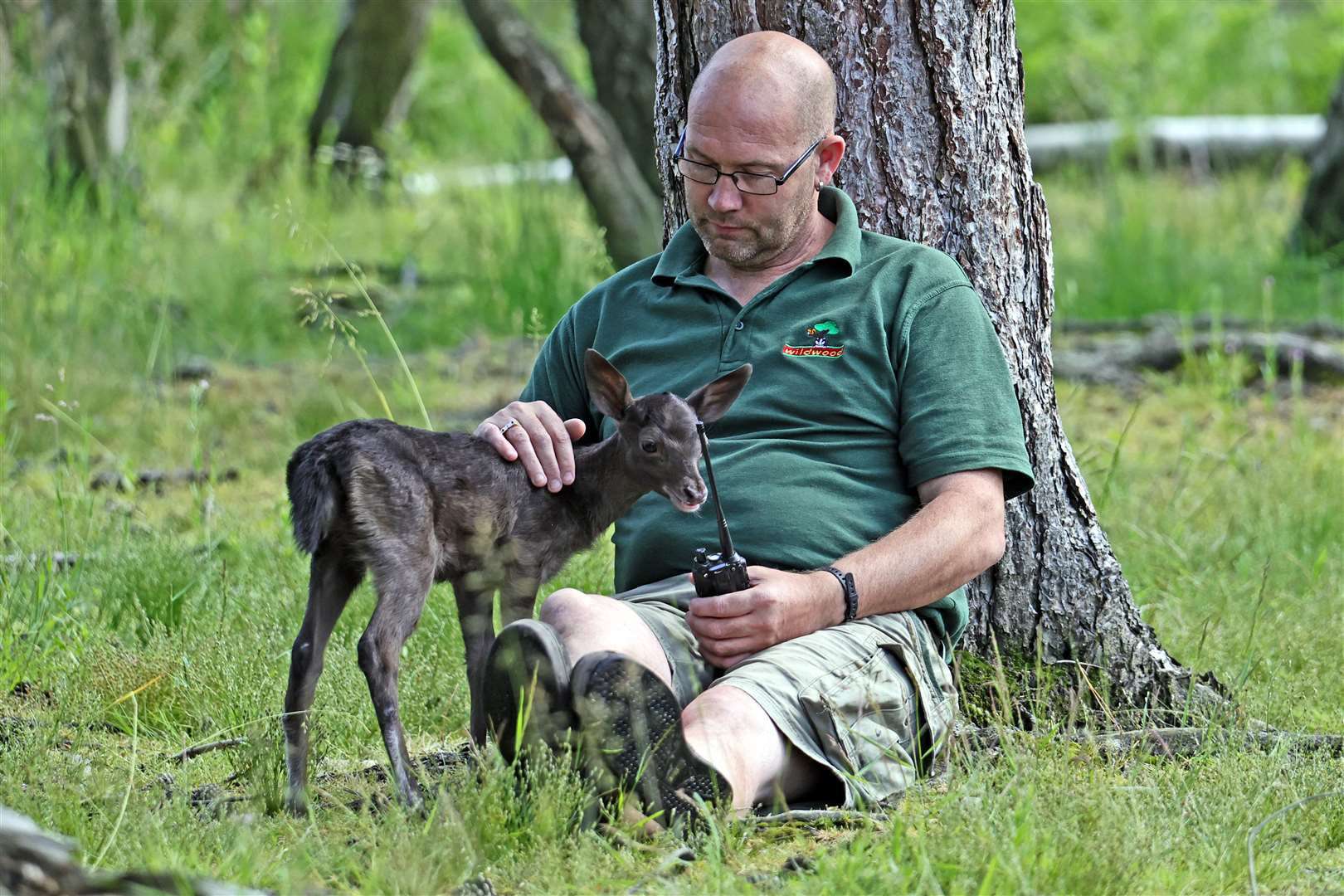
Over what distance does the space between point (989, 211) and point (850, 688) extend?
5.23 ft

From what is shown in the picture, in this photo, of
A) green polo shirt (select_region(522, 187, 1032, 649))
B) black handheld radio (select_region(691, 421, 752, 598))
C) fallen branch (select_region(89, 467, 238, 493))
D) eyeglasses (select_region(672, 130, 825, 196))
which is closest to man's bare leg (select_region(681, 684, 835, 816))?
black handheld radio (select_region(691, 421, 752, 598))

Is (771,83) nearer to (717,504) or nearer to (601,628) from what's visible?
(717,504)

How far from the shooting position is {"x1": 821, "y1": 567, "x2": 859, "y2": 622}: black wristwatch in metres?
3.76

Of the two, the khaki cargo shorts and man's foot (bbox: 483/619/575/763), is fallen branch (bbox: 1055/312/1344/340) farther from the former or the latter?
man's foot (bbox: 483/619/575/763)

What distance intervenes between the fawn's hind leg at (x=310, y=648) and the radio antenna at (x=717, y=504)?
0.89 meters

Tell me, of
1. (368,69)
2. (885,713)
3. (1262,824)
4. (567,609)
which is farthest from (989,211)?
(368,69)

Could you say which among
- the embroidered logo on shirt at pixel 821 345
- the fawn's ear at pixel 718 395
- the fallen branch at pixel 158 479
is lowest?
the fallen branch at pixel 158 479

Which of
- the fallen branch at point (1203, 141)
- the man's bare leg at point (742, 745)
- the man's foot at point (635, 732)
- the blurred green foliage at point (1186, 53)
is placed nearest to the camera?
the man's foot at point (635, 732)

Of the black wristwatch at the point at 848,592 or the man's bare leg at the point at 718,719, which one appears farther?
the black wristwatch at the point at 848,592

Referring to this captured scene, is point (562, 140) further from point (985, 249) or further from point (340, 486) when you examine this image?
point (340, 486)

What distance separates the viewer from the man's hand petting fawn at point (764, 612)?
3.66 m

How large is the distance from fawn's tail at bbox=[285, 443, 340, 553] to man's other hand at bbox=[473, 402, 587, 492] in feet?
1.54

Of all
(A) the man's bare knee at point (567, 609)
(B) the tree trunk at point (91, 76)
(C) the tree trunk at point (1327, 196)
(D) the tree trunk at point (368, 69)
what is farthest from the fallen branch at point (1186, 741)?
(D) the tree trunk at point (368, 69)

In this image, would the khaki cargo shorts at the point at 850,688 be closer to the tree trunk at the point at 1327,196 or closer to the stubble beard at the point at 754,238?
the stubble beard at the point at 754,238
